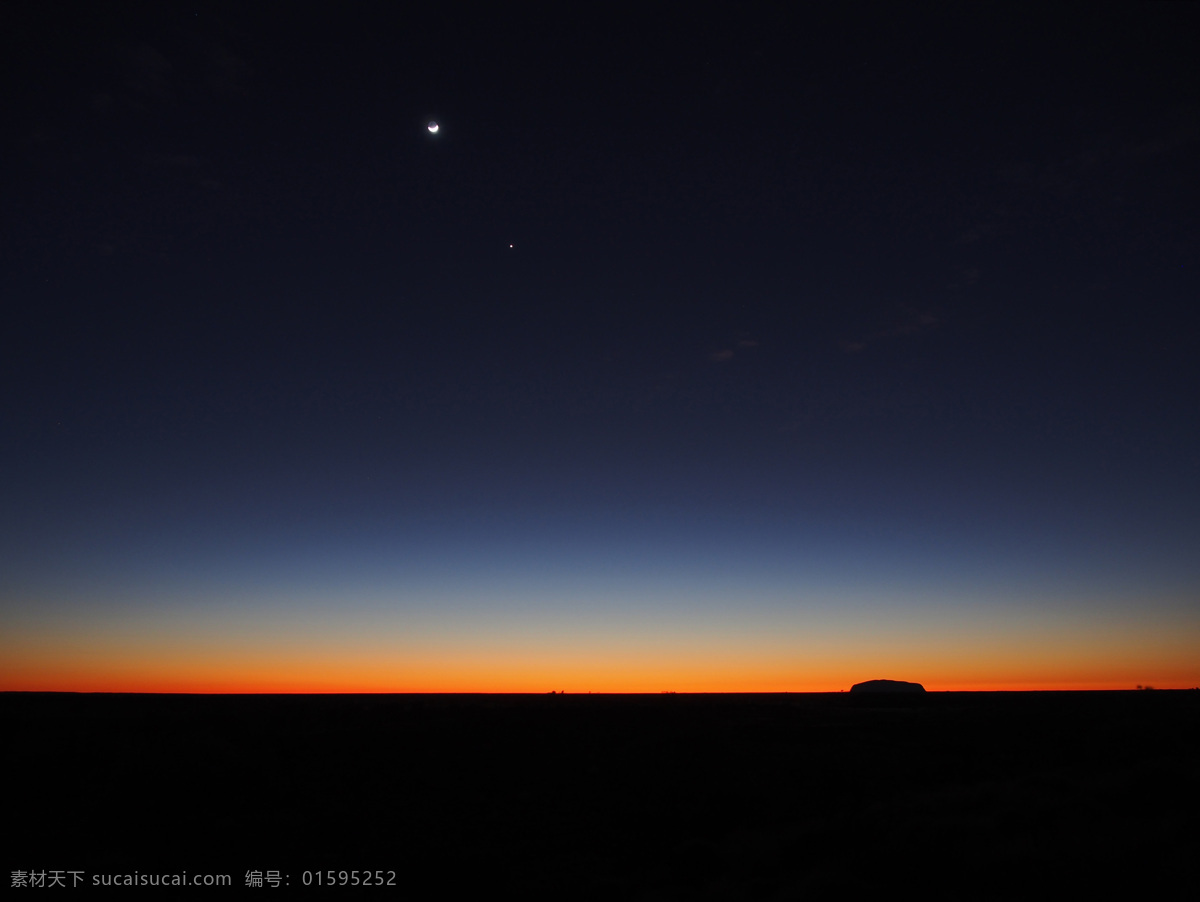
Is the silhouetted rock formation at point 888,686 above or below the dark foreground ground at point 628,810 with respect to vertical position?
below

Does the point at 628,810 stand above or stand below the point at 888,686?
above

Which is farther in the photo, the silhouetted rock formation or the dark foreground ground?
the silhouetted rock formation

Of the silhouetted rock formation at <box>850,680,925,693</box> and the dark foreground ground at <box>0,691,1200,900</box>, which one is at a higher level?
the dark foreground ground at <box>0,691,1200,900</box>

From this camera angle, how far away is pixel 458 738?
3600 centimetres

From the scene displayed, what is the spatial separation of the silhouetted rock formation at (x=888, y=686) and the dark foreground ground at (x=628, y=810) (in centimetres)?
7830

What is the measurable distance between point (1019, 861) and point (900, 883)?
7.28 ft

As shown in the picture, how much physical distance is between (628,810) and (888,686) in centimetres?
10716

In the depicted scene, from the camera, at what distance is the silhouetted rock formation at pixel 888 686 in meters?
110

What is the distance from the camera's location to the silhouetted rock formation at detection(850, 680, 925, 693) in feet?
361

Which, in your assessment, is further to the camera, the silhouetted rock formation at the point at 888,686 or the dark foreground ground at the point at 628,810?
the silhouetted rock formation at the point at 888,686

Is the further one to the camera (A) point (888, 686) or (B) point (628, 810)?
(A) point (888, 686)

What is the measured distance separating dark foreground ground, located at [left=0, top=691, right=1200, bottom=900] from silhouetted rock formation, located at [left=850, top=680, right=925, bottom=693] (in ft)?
257

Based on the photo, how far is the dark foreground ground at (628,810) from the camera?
12.4 metres

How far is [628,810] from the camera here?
21.0 meters
